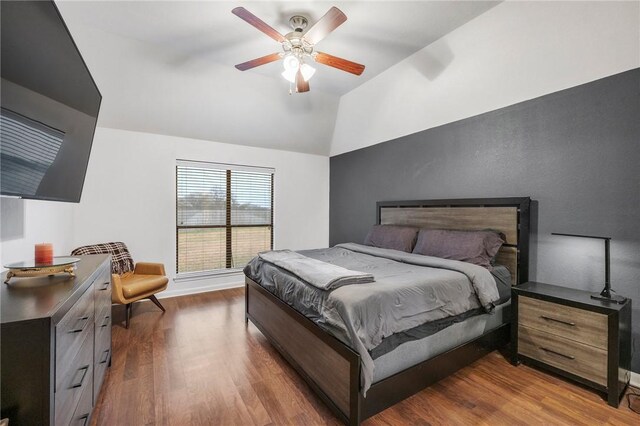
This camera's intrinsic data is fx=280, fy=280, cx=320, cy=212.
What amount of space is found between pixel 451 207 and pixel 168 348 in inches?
133

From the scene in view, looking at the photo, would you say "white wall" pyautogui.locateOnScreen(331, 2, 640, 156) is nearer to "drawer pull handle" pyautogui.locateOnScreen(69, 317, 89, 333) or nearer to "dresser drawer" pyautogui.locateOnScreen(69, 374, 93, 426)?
"drawer pull handle" pyautogui.locateOnScreen(69, 317, 89, 333)

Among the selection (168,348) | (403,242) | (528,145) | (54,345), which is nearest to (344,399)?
(54,345)

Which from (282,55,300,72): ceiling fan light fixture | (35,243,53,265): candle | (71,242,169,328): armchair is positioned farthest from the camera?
(71,242,169,328): armchair

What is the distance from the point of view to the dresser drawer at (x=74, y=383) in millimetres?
1099

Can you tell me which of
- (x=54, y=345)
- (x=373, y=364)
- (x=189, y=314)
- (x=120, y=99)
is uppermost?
(x=120, y=99)

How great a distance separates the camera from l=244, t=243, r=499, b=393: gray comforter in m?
1.63

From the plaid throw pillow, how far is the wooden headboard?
3.67 metres

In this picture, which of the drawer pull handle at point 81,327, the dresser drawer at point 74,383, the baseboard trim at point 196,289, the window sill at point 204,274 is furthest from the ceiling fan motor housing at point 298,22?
the baseboard trim at point 196,289

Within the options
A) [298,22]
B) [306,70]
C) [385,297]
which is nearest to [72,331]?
[385,297]

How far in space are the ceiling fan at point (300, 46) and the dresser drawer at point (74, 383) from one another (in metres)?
2.25

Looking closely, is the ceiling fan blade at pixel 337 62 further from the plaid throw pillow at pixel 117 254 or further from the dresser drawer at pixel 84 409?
the plaid throw pillow at pixel 117 254

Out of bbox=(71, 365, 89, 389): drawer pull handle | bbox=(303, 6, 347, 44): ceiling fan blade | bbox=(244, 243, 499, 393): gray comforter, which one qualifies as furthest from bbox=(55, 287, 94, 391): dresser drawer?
bbox=(303, 6, 347, 44): ceiling fan blade

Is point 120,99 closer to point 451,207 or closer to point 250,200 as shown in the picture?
point 250,200

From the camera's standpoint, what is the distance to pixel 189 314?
3492 mm
